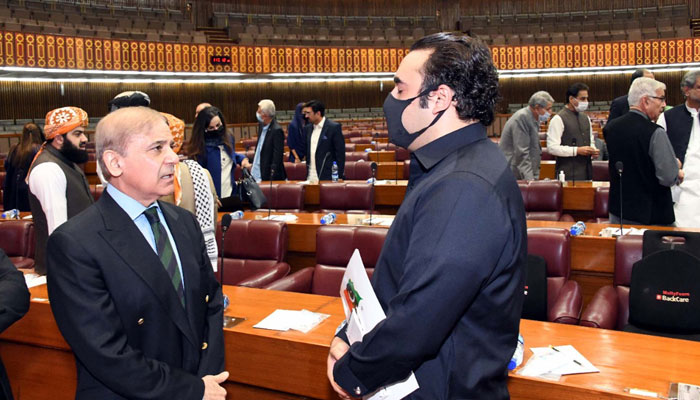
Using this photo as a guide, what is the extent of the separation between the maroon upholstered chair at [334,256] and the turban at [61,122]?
1.35 m

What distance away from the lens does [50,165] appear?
9.04 ft

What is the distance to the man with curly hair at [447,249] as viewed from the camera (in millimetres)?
1135

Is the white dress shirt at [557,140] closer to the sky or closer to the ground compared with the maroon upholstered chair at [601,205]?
closer to the sky

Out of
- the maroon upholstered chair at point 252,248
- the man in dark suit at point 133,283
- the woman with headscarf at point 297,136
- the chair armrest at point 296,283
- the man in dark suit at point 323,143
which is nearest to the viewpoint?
the man in dark suit at point 133,283

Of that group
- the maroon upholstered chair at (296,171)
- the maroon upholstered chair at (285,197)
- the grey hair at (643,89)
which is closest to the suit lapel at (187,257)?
the grey hair at (643,89)

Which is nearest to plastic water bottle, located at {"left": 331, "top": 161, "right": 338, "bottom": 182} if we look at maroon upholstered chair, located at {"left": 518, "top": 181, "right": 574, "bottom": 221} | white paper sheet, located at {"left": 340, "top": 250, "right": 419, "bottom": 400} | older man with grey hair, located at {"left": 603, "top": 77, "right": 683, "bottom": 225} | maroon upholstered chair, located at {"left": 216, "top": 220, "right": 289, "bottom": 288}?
maroon upholstered chair, located at {"left": 518, "top": 181, "right": 574, "bottom": 221}

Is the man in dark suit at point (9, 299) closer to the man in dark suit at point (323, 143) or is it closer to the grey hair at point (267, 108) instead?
the grey hair at point (267, 108)

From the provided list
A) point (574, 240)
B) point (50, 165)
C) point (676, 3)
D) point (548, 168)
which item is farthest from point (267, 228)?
point (676, 3)

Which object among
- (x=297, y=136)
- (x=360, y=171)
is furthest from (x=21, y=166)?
(x=360, y=171)

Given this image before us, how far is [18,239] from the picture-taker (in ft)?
15.1

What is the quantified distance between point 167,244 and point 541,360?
48.8 inches

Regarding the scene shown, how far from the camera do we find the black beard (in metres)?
2.87

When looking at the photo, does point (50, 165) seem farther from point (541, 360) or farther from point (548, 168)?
point (548, 168)

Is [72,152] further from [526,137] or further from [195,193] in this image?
[526,137]
